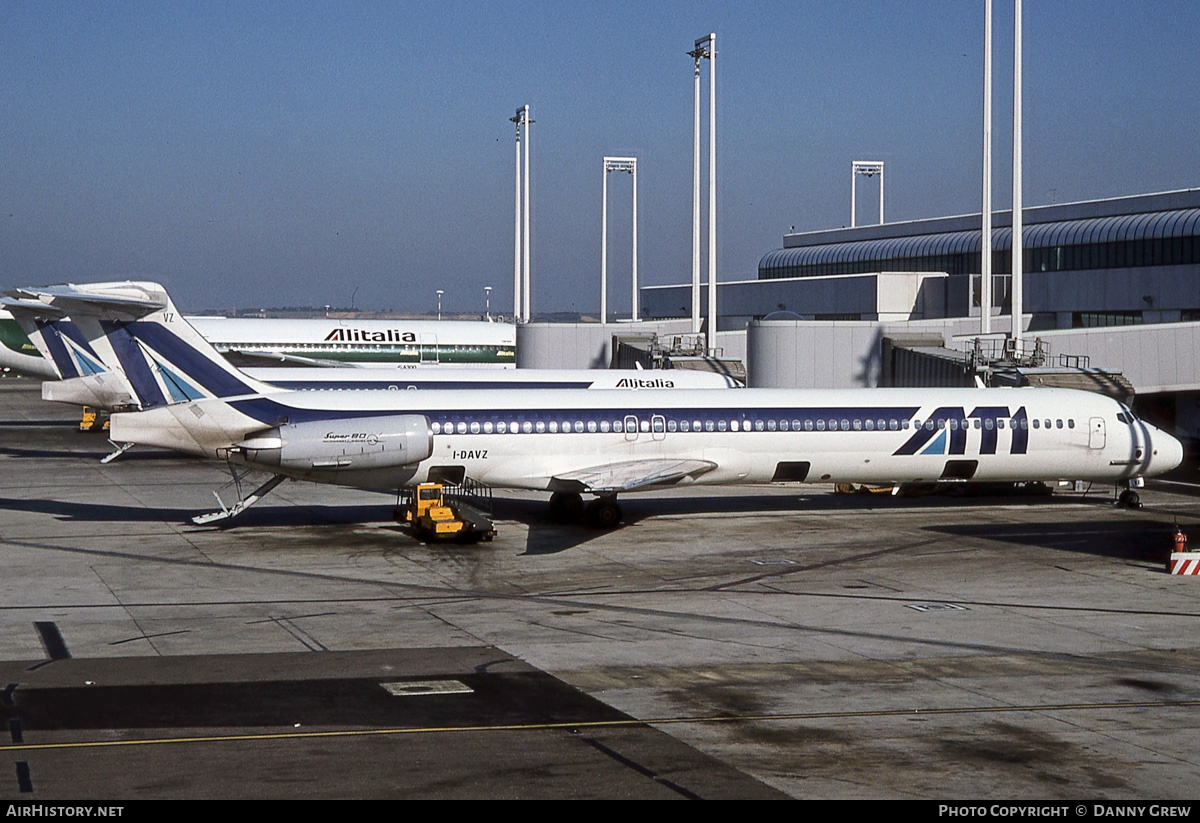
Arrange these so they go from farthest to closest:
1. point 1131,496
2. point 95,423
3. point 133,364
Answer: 1. point 95,423
2. point 1131,496
3. point 133,364

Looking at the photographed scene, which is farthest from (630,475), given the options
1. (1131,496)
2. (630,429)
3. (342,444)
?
(1131,496)

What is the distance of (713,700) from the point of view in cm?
1587

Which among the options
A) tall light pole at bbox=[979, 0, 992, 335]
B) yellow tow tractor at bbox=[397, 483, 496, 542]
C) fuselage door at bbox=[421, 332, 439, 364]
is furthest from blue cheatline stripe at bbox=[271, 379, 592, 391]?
fuselage door at bbox=[421, 332, 439, 364]

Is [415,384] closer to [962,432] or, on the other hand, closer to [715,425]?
Result: [715,425]

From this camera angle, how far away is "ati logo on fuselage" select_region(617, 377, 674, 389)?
4472 cm

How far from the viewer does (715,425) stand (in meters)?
31.2

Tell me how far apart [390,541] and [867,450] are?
38.9 ft

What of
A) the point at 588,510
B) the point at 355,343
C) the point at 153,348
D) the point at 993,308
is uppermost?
the point at 993,308

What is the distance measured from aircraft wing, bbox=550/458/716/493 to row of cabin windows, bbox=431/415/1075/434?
827mm

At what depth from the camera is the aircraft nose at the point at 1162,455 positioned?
33469 millimetres

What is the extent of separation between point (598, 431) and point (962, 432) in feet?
30.3

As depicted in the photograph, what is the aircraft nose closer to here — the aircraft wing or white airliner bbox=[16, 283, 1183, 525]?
white airliner bbox=[16, 283, 1183, 525]

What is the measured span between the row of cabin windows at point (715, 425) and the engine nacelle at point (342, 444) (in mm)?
1142

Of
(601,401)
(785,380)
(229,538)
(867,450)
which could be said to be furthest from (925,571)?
(785,380)
